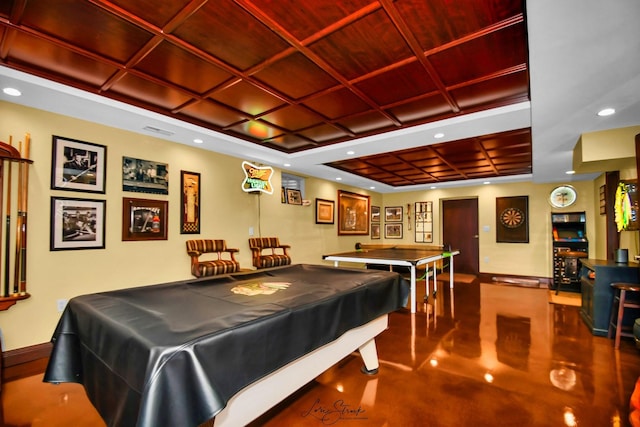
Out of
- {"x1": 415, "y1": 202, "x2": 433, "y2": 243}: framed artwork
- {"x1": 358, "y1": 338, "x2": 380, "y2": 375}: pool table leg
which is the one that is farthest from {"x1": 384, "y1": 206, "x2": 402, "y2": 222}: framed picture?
{"x1": 358, "y1": 338, "x2": 380, "y2": 375}: pool table leg

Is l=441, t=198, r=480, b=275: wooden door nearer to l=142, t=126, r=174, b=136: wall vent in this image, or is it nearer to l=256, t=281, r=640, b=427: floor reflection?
l=256, t=281, r=640, b=427: floor reflection

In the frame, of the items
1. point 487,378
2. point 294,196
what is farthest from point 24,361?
point 294,196

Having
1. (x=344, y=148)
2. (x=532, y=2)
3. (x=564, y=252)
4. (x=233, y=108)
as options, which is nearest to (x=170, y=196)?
(x=233, y=108)

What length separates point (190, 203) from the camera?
439cm

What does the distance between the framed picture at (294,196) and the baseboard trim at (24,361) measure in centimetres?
417

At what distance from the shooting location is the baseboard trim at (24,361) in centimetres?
266

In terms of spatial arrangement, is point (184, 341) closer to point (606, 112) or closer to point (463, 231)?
point (606, 112)

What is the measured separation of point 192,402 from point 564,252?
23.7ft

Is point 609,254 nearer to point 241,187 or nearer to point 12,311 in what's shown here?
point 241,187

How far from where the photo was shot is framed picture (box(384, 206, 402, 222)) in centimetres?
912

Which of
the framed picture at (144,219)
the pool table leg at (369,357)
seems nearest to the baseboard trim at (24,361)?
the framed picture at (144,219)

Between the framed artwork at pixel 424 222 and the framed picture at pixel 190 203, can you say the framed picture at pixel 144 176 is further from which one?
the framed artwork at pixel 424 222

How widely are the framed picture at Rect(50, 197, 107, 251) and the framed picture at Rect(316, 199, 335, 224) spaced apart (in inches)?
166

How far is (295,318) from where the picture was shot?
1468 mm
